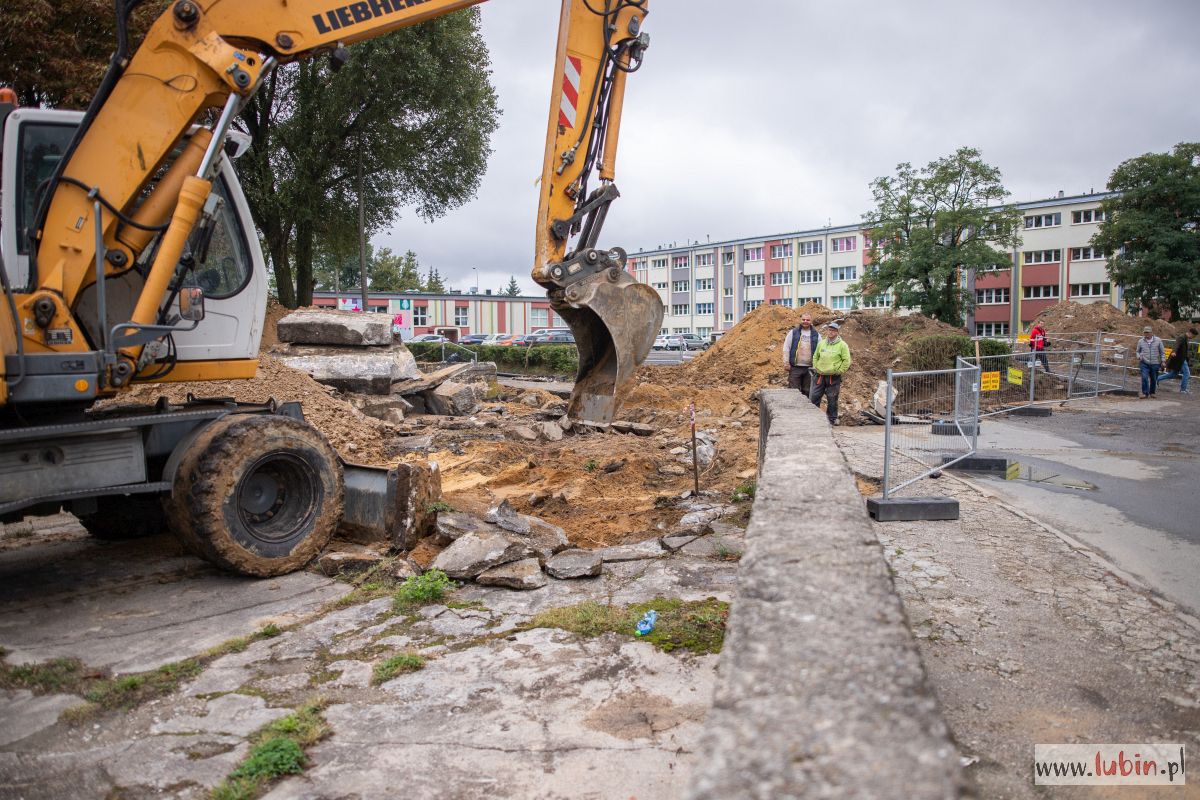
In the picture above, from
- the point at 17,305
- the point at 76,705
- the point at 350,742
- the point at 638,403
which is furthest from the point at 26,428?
the point at 638,403

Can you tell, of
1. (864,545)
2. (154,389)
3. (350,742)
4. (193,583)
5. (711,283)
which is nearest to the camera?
(864,545)

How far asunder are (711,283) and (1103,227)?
128ft

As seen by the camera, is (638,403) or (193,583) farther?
(638,403)

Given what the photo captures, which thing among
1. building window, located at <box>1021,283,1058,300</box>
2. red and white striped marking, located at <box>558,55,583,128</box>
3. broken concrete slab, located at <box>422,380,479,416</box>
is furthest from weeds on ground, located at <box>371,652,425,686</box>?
building window, located at <box>1021,283,1058,300</box>

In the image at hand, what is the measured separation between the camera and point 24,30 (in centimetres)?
1368

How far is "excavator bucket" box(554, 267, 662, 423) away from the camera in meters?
10.3

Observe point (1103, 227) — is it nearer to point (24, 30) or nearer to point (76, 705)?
point (24, 30)

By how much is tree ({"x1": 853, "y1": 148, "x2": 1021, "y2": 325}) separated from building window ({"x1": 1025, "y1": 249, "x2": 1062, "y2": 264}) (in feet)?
77.4

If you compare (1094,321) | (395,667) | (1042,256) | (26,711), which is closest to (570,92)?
(395,667)

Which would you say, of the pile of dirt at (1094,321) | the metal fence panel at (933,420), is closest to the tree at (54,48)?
the metal fence panel at (933,420)

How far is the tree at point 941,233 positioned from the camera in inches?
1378

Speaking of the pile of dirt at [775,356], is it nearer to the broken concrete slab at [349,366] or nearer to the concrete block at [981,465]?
the broken concrete slab at [349,366]

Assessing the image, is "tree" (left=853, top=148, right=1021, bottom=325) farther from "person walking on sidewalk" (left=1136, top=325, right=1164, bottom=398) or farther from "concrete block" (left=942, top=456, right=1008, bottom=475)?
"concrete block" (left=942, top=456, right=1008, bottom=475)

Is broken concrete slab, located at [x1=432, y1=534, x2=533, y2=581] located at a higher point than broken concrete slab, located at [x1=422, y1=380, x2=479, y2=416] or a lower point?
lower
